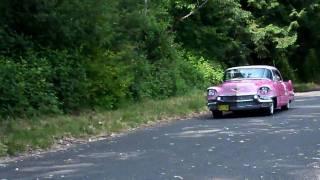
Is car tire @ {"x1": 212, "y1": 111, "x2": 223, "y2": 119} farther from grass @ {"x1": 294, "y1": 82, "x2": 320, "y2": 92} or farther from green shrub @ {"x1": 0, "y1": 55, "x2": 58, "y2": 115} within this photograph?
grass @ {"x1": 294, "y1": 82, "x2": 320, "y2": 92}

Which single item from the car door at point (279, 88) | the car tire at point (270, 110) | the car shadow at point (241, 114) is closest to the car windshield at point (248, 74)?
the car door at point (279, 88)

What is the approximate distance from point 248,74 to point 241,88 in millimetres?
1813

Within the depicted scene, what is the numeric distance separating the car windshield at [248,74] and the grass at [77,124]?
6.67 ft

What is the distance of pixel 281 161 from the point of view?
10422 millimetres

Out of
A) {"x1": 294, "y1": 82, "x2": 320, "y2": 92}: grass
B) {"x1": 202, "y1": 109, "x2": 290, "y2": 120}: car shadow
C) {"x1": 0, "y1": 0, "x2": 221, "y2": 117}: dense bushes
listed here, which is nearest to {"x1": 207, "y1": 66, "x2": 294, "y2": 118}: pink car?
{"x1": 202, "y1": 109, "x2": 290, "y2": 120}: car shadow

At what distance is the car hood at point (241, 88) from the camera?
19.4 metres

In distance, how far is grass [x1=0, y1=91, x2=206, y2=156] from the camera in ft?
44.1

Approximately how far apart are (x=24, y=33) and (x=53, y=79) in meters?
1.90

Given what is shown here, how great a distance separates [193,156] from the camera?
11.3 m

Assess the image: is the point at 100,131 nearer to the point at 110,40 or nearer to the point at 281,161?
the point at 110,40

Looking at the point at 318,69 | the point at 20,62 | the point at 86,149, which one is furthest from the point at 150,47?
the point at 318,69

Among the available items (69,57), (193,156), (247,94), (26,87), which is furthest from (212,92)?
(193,156)

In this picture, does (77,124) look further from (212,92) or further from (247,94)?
(247,94)

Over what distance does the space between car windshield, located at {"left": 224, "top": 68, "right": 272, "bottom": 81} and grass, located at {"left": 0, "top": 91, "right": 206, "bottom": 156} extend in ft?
6.67
